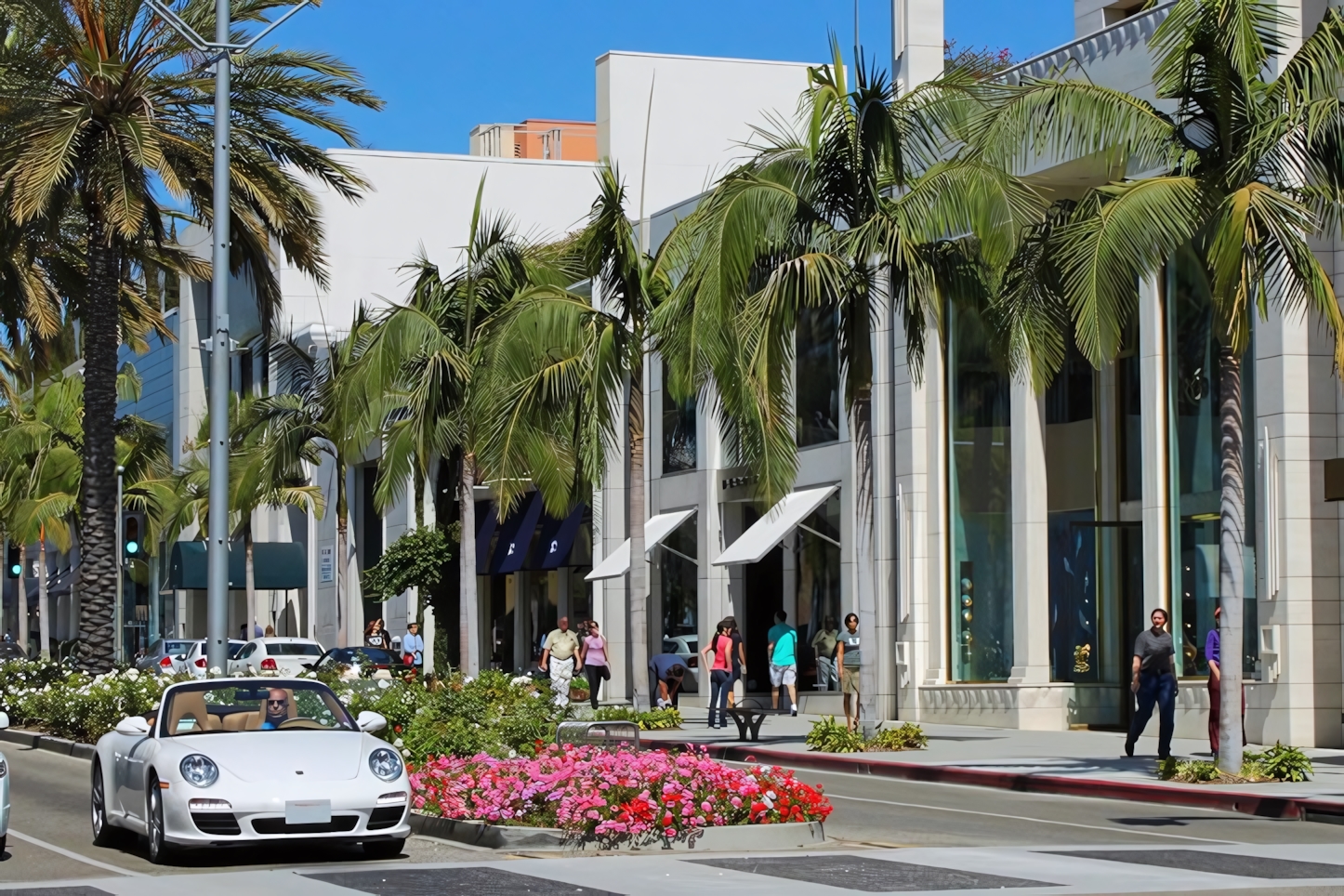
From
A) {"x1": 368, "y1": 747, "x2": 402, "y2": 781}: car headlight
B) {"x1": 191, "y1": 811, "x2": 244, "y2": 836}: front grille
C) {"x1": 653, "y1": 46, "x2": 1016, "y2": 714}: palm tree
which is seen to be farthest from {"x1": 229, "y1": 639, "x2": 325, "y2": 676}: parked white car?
{"x1": 191, "y1": 811, "x2": 244, "y2": 836}: front grille

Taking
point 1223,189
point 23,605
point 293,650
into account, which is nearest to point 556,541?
point 293,650

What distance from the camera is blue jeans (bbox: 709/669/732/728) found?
30312mm

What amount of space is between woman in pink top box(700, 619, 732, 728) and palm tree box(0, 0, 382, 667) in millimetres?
8766

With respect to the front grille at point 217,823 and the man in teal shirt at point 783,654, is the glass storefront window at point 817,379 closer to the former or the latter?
the man in teal shirt at point 783,654

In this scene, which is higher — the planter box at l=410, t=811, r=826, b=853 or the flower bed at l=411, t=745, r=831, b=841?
the flower bed at l=411, t=745, r=831, b=841

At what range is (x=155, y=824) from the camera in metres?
→ 12.9

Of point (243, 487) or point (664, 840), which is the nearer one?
point (664, 840)

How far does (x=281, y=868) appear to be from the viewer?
41.2 ft

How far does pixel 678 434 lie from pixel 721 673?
38.0 ft

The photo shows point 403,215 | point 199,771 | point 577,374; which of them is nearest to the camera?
point 199,771

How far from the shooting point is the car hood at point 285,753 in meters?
12.7

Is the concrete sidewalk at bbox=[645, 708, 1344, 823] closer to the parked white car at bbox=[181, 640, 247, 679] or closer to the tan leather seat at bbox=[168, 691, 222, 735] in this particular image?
the tan leather seat at bbox=[168, 691, 222, 735]

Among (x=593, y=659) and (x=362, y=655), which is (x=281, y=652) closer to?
(x=362, y=655)

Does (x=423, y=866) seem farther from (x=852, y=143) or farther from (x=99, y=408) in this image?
(x=99, y=408)
